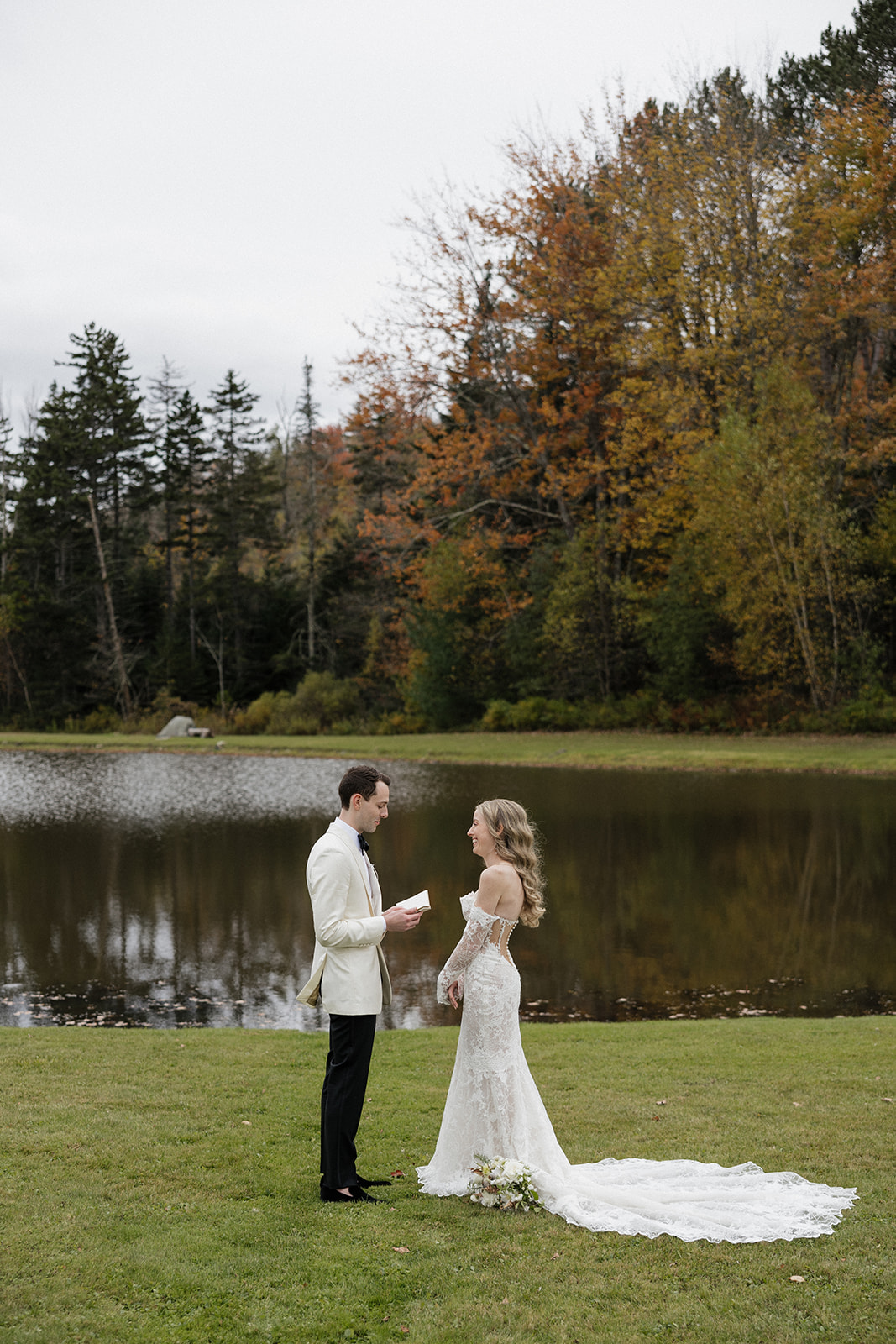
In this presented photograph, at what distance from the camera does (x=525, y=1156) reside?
4879mm

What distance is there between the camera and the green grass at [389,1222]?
3.63 metres

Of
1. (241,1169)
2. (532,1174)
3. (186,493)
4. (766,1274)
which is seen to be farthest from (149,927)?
(186,493)

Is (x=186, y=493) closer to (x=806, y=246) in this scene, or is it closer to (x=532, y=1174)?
(x=806, y=246)

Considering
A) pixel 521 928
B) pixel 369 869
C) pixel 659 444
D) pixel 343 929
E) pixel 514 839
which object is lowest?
pixel 521 928

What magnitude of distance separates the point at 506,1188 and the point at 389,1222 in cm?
54

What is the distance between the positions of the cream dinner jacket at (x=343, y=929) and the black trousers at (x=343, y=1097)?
9 cm

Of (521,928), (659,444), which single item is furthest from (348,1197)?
(659,444)

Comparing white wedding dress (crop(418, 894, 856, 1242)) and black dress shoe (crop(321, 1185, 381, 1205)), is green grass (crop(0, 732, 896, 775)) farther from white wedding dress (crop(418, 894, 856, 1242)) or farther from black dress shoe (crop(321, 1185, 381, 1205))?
black dress shoe (crop(321, 1185, 381, 1205))

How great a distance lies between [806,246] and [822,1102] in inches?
1238

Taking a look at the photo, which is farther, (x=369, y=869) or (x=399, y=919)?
(x=369, y=869)

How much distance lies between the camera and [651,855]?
55.5 ft

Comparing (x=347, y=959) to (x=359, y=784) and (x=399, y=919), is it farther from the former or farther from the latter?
(x=359, y=784)

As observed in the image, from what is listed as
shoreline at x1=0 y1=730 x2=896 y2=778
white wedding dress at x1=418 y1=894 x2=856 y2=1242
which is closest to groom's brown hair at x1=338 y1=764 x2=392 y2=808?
white wedding dress at x1=418 y1=894 x2=856 y2=1242

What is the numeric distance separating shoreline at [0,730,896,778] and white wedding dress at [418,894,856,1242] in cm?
2067
